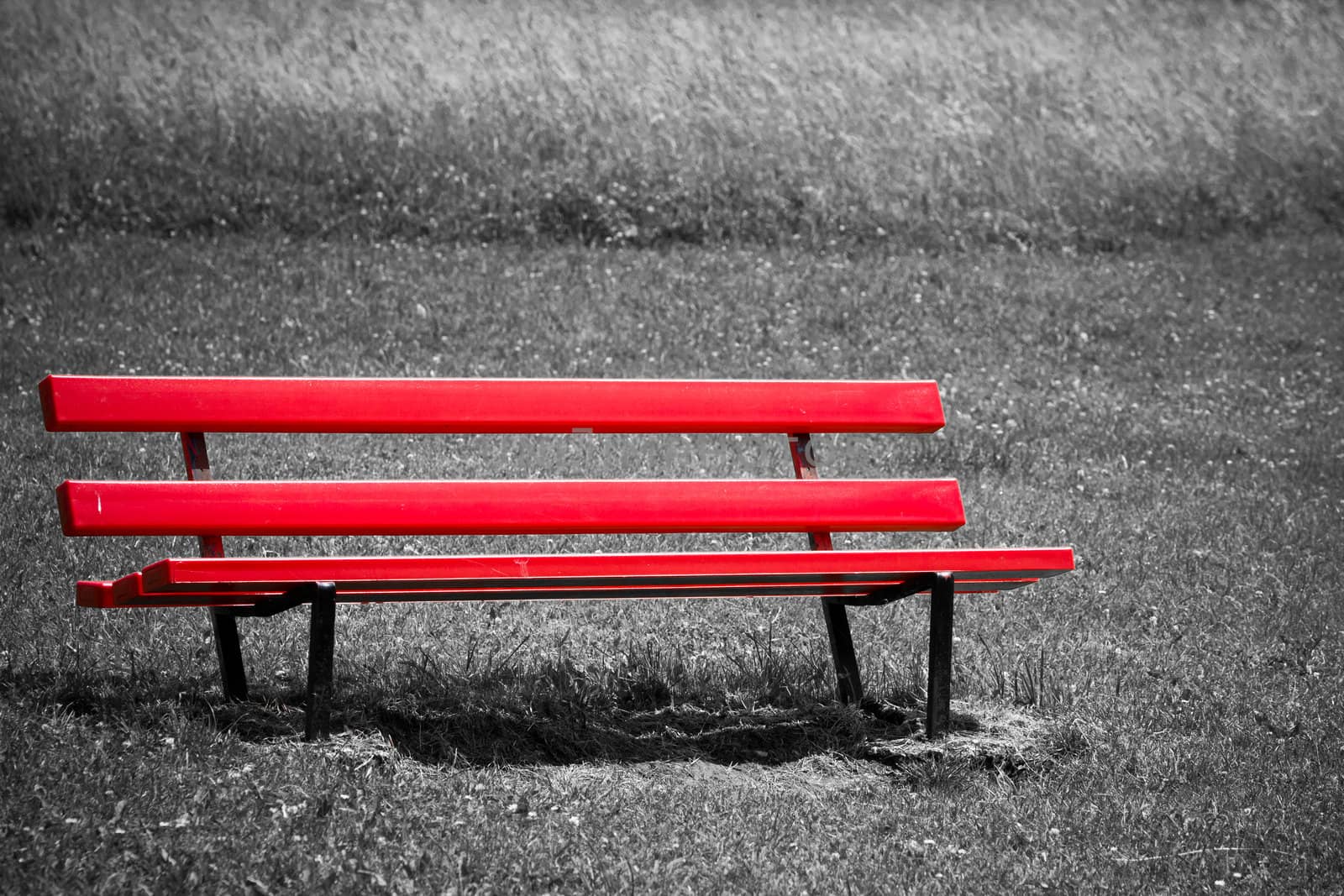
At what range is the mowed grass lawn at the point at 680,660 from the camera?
2907 mm

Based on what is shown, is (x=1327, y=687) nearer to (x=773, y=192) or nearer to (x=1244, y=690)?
(x=1244, y=690)

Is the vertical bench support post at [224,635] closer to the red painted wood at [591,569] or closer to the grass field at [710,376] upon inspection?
the grass field at [710,376]

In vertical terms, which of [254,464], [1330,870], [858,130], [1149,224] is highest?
[858,130]

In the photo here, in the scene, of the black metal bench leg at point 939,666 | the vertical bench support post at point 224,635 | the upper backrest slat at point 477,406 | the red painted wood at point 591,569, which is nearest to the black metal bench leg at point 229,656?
the vertical bench support post at point 224,635

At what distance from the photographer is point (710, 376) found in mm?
7648

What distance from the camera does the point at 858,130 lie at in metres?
11.7

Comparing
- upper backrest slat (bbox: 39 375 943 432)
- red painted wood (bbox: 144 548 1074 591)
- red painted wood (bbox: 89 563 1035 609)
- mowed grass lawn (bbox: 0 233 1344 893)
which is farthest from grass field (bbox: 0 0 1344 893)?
upper backrest slat (bbox: 39 375 943 432)

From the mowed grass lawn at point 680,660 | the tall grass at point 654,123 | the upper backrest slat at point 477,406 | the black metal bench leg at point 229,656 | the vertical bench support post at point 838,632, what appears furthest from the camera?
the tall grass at point 654,123

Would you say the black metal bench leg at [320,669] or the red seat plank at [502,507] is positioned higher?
the red seat plank at [502,507]

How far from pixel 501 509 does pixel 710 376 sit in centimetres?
439

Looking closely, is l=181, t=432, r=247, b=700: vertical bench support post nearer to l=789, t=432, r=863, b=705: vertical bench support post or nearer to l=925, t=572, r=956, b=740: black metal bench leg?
l=789, t=432, r=863, b=705: vertical bench support post

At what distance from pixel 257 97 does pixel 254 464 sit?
6502mm

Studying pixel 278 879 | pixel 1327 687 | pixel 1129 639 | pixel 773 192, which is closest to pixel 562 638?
pixel 278 879

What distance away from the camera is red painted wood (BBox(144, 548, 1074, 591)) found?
2.98m
